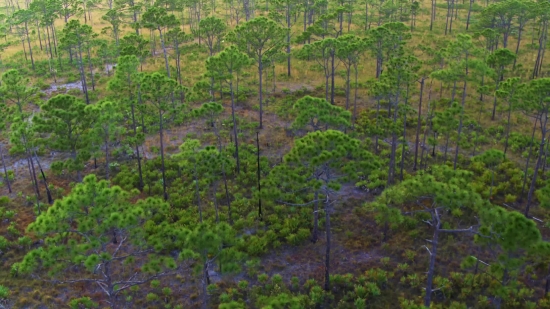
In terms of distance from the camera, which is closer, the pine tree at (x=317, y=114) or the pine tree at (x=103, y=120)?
the pine tree at (x=317, y=114)

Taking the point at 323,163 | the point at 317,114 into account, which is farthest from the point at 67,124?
the point at 323,163

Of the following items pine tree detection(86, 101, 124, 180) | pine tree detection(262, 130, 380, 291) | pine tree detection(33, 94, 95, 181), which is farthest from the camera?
pine tree detection(86, 101, 124, 180)

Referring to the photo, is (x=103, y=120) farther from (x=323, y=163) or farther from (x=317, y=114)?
(x=323, y=163)

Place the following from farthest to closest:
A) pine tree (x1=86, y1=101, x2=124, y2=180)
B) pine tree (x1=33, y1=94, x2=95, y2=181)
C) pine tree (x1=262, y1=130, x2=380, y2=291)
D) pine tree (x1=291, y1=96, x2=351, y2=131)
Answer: pine tree (x1=86, y1=101, x2=124, y2=180) → pine tree (x1=33, y1=94, x2=95, y2=181) → pine tree (x1=291, y1=96, x2=351, y2=131) → pine tree (x1=262, y1=130, x2=380, y2=291)

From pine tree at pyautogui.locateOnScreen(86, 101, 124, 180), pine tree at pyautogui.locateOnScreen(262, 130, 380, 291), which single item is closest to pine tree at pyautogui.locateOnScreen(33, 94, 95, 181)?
pine tree at pyautogui.locateOnScreen(86, 101, 124, 180)

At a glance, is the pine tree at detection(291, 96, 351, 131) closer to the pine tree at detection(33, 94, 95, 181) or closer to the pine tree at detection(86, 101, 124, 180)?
the pine tree at detection(86, 101, 124, 180)

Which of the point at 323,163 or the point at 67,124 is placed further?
the point at 67,124

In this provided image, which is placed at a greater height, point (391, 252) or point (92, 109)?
point (92, 109)

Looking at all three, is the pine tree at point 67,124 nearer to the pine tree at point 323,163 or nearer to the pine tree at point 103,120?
the pine tree at point 103,120

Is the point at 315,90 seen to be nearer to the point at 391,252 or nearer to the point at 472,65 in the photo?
the point at 472,65

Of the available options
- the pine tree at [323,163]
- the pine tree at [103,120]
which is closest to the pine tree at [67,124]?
the pine tree at [103,120]

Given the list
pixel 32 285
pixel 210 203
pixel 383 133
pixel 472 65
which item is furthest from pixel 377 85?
pixel 32 285
